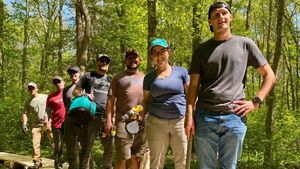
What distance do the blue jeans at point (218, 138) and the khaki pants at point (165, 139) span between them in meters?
1.67

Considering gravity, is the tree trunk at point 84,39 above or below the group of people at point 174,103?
above

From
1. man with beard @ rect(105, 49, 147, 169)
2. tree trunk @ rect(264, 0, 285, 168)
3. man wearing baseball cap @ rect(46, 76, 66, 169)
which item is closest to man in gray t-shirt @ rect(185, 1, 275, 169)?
man with beard @ rect(105, 49, 147, 169)

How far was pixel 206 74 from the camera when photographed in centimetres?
350

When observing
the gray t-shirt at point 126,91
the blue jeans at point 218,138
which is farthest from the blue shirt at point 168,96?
the blue jeans at point 218,138

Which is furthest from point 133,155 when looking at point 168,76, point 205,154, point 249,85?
point 249,85

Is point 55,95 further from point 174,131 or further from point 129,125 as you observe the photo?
point 174,131

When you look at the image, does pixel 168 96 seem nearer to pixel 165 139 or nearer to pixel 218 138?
pixel 165 139

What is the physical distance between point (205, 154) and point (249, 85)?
2192 centimetres

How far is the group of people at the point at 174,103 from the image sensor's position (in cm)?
342

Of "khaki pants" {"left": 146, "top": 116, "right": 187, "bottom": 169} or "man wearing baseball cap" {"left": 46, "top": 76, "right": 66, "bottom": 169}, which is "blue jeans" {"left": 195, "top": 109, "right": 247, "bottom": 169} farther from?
"man wearing baseball cap" {"left": 46, "top": 76, "right": 66, "bottom": 169}

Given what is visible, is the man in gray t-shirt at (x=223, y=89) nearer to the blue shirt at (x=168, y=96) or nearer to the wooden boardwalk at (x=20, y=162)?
the blue shirt at (x=168, y=96)

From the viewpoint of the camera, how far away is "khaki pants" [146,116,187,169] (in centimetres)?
525

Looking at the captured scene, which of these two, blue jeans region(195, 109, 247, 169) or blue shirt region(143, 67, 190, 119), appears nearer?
blue jeans region(195, 109, 247, 169)

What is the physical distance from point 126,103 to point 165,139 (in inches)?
38.7
